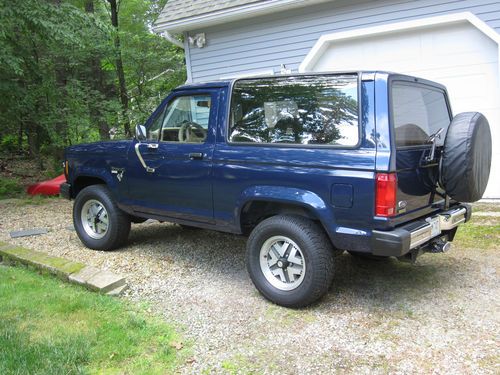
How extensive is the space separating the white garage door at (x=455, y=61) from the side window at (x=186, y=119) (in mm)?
4339

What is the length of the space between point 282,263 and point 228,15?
629 cm

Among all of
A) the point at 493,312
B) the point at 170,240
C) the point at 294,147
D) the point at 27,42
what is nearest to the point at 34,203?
the point at 27,42

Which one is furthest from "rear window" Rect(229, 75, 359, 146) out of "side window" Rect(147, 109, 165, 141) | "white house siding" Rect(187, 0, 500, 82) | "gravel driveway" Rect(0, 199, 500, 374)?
"white house siding" Rect(187, 0, 500, 82)

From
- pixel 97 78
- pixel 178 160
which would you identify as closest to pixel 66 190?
pixel 178 160

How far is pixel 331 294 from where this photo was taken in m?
3.98

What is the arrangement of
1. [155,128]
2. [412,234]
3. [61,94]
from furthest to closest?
[61,94]
[155,128]
[412,234]

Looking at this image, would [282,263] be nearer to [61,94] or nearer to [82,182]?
[82,182]

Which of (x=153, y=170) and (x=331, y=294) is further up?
(x=153, y=170)

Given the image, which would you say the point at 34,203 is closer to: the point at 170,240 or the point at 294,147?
the point at 170,240

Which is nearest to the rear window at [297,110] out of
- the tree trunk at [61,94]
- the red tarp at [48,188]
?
the red tarp at [48,188]

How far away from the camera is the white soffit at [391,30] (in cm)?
660

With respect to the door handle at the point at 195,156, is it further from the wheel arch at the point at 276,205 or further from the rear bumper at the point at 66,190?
the rear bumper at the point at 66,190

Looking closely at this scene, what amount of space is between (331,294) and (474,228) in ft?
9.11

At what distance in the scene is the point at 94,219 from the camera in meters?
5.37
